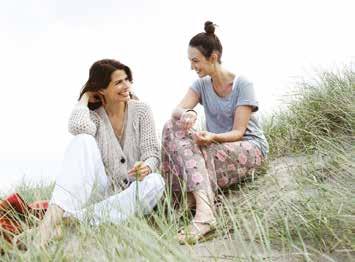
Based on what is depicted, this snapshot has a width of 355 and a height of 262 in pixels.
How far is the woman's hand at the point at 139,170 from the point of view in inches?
117

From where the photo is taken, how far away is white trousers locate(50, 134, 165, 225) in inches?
108

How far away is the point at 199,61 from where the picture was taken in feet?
11.0

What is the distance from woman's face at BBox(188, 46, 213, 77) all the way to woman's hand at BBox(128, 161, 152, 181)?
0.74m

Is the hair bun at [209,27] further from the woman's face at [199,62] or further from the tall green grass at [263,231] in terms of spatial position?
the tall green grass at [263,231]

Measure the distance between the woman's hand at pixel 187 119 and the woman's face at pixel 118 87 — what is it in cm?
40

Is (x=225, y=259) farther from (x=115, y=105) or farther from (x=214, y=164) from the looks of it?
(x=115, y=105)

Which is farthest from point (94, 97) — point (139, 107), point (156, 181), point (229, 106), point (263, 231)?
A: point (263, 231)

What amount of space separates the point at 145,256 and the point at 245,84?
6.12 ft

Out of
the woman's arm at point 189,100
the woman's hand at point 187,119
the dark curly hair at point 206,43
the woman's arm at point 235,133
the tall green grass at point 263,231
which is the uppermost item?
the dark curly hair at point 206,43

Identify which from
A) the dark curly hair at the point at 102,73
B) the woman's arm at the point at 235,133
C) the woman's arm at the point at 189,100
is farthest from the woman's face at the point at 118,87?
the woman's arm at the point at 235,133

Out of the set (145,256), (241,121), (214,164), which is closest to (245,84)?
(241,121)

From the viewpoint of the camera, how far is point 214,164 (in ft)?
10.4

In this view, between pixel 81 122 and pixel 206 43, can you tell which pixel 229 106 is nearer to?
pixel 206 43

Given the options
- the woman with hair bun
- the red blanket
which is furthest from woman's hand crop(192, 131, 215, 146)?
the red blanket
